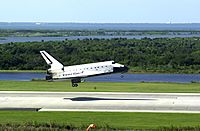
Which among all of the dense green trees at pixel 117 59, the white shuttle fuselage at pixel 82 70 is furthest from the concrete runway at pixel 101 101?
the dense green trees at pixel 117 59

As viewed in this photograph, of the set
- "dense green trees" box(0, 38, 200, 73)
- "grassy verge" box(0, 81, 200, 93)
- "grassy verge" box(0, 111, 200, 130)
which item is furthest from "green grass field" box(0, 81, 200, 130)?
"dense green trees" box(0, 38, 200, 73)

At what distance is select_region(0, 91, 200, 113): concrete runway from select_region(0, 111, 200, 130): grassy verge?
2.82 metres

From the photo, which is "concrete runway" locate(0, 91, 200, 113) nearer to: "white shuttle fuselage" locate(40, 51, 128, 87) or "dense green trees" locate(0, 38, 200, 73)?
"white shuttle fuselage" locate(40, 51, 128, 87)

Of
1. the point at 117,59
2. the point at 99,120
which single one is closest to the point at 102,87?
the point at 99,120

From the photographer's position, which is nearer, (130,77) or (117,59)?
(130,77)

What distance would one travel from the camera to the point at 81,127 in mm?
39906

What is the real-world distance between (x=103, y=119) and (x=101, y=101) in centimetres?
1056

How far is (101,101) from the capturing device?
178ft

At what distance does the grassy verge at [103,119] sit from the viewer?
4100cm

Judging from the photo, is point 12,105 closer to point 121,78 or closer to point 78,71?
Result: point 78,71

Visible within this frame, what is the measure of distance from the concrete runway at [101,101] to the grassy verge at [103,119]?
282 cm

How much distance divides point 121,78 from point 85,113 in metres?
41.7

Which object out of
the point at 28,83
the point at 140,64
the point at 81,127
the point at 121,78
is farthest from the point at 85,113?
the point at 140,64

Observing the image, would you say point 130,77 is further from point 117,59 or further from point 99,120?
point 99,120
